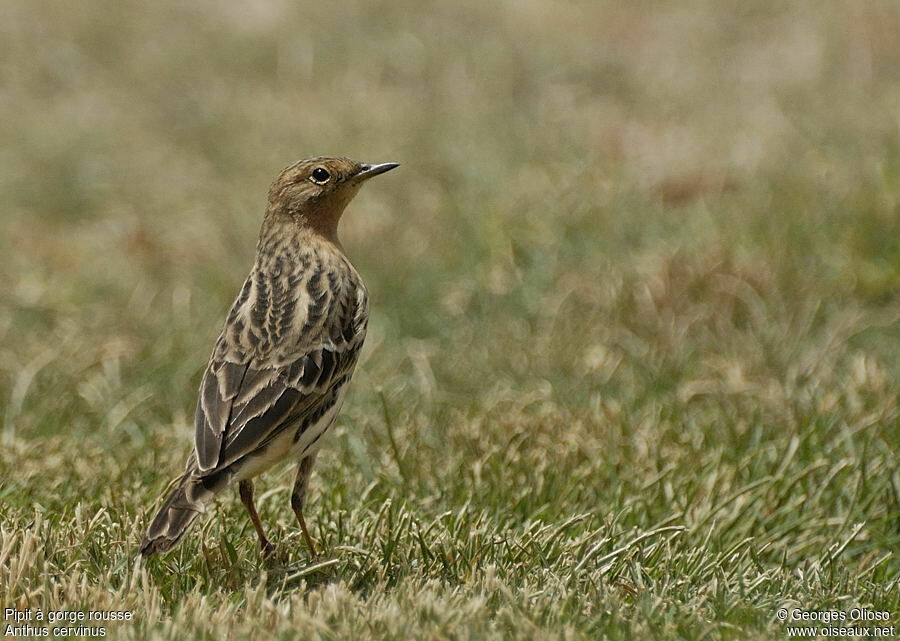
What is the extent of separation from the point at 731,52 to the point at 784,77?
42.4 inches

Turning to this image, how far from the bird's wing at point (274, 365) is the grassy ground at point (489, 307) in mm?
406

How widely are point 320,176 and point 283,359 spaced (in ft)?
4.07

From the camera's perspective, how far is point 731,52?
1539 cm

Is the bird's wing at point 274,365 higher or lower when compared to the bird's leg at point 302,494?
higher

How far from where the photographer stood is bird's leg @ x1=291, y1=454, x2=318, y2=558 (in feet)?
17.0

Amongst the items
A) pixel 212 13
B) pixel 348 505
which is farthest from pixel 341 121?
pixel 348 505

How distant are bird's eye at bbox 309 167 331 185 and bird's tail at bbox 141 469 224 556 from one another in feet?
5.93

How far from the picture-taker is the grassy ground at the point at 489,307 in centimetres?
493

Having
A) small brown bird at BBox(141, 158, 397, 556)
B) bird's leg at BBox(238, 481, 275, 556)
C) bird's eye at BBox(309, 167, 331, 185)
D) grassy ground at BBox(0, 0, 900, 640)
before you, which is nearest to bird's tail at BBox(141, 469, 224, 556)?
small brown bird at BBox(141, 158, 397, 556)

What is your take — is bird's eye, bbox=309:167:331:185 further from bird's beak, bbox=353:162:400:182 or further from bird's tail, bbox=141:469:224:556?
bird's tail, bbox=141:469:224:556

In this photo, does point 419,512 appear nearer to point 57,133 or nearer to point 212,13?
point 57,133

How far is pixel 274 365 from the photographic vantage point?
17.7 ft

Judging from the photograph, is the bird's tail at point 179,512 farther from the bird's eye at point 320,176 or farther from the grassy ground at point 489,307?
the bird's eye at point 320,176

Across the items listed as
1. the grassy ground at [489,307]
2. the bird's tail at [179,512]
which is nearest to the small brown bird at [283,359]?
the bird's tail at [179,512]
